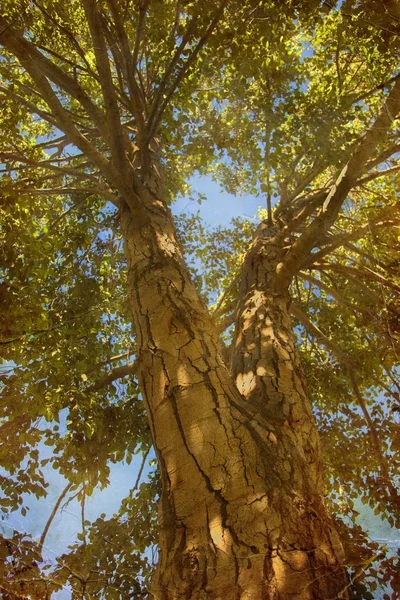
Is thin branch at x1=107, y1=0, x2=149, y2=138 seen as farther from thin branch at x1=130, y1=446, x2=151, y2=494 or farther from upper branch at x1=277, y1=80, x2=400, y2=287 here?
thin branch at x1=130, y1=446, x2=151, y2=494

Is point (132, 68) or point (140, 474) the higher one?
point (132, 68)

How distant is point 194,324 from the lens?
95.1 inches

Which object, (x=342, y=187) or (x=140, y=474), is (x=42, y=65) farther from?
(x=140, y=474)

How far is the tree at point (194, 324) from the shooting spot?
5.23 feet

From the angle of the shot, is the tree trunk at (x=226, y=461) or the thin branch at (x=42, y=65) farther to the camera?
the thin branch at (x=42, y=65)

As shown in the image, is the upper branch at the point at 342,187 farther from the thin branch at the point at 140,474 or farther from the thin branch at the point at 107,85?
the thin branch at the point at 140,474

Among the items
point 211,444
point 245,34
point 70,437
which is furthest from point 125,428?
point 245,34

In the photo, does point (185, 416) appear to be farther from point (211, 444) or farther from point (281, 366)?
point (281, 366)

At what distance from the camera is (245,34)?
Result: 368 cm

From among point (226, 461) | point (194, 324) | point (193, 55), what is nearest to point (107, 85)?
point (193, 55)

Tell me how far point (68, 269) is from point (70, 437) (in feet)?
7.58

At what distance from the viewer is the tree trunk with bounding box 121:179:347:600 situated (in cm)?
142

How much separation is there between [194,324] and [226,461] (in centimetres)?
90

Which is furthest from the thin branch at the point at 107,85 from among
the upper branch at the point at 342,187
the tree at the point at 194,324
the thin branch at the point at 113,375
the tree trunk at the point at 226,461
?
the thin branch at the point at 113,375
